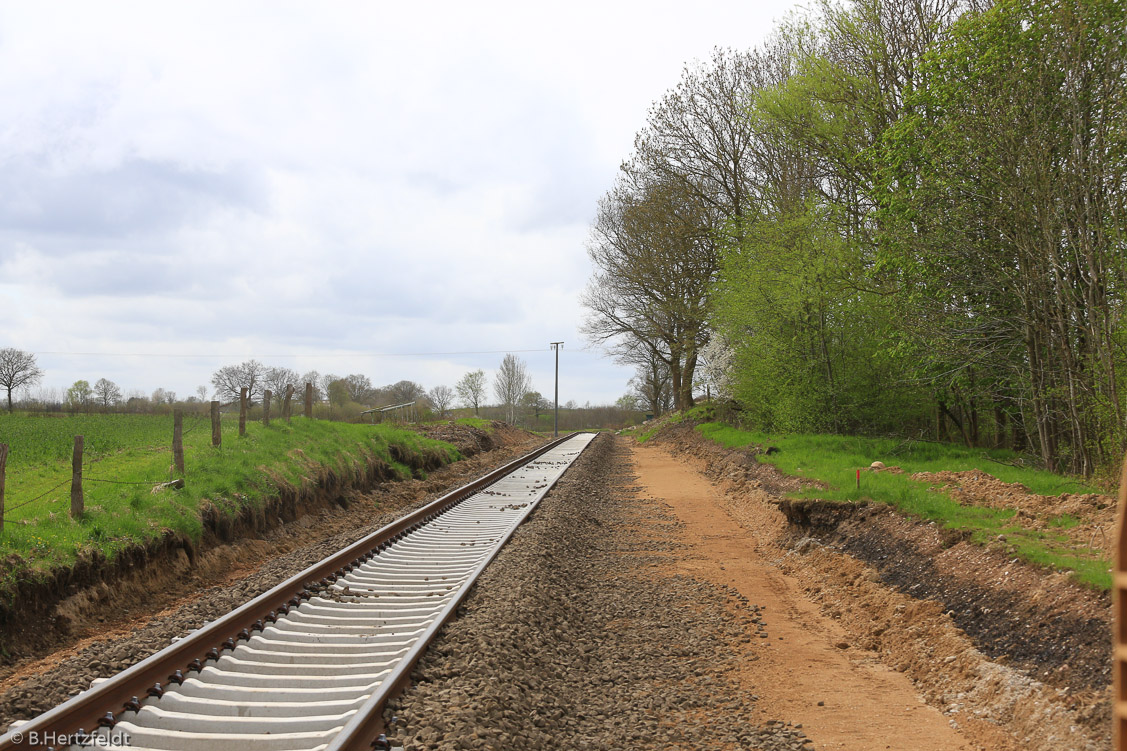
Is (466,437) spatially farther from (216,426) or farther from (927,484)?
(927,484)

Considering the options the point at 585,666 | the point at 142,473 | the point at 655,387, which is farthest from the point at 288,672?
the point at 655,387

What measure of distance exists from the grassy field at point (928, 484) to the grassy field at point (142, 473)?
30.4 feet

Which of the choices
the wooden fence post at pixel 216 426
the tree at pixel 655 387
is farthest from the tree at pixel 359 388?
the wooden fence post at pixel 216 426

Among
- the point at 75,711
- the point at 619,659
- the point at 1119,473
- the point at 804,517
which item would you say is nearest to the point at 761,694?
the point at 619,659

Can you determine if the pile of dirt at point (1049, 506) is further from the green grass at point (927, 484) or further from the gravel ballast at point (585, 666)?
the gravel ballast at point (585, 666)

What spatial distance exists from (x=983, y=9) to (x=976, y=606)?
15.0 m

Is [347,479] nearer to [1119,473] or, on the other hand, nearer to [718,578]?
[718,578]

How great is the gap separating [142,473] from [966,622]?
11.7m

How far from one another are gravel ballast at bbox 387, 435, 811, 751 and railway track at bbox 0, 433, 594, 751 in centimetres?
30

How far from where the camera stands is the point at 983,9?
15.5 meters

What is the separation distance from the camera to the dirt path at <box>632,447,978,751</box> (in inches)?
180

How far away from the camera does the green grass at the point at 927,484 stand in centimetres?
616

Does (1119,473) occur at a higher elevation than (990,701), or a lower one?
higher

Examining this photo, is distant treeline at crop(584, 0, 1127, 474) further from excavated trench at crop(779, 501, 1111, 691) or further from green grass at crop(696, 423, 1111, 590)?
excavated trench at crop(779, 501, 1111, 691)
